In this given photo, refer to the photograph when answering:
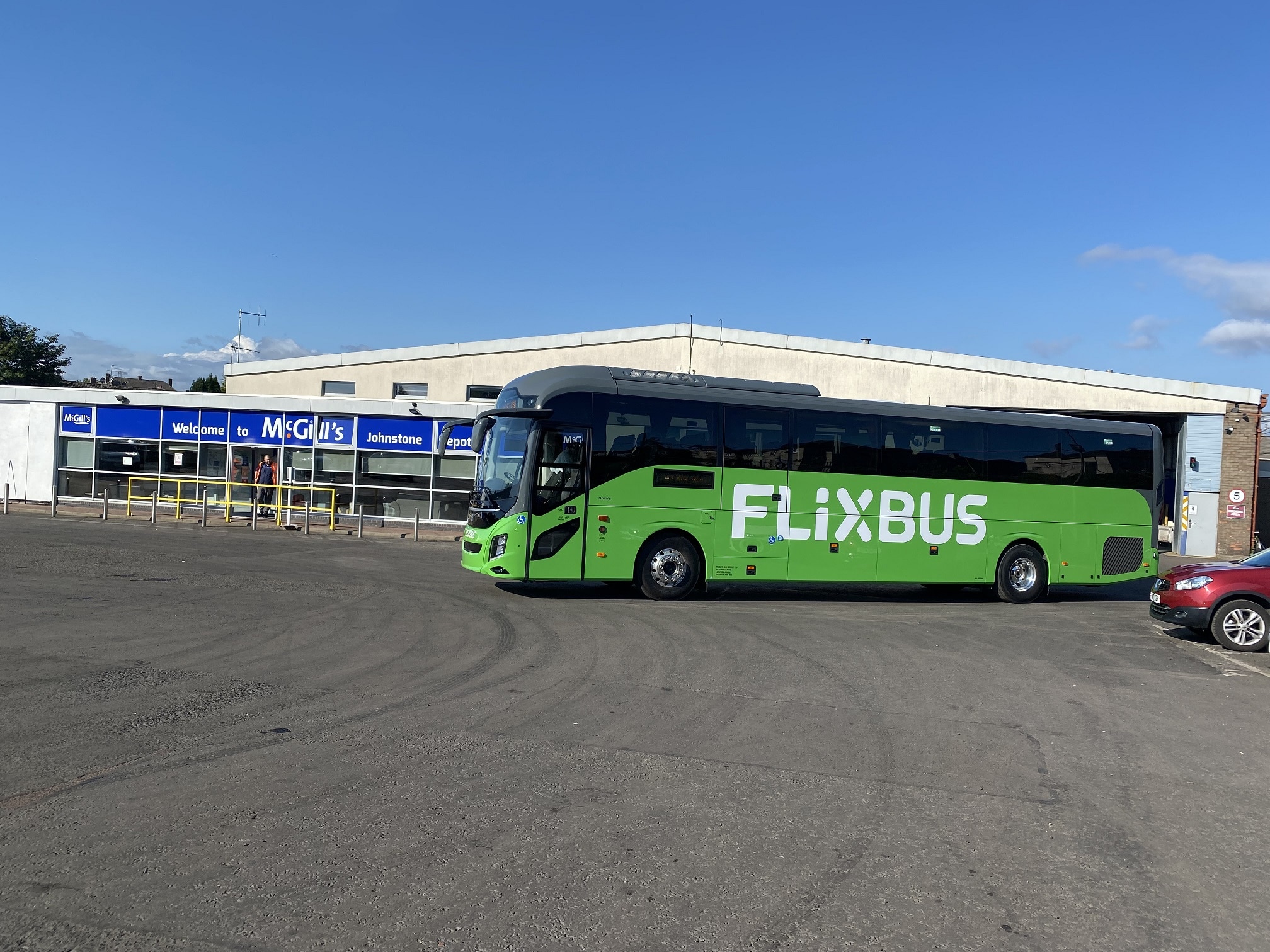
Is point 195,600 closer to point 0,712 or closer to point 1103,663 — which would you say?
point 0,712

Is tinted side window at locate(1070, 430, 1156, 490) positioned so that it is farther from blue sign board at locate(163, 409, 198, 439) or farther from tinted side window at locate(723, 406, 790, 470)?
blue sign board at locate(163, 409, 198, 439)

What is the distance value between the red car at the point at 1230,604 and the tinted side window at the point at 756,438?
19.6 feet

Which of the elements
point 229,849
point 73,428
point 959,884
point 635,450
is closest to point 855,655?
point 635,450

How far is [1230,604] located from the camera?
11883 millimetres

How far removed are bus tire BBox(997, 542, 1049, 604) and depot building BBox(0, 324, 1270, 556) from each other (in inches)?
570

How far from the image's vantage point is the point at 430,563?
61.4ft

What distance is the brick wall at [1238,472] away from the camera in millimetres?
29031

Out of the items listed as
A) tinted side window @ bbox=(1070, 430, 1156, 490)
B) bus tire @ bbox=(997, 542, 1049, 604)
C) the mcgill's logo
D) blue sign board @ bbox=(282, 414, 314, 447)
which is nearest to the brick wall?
tinted side window @ bbox=(1070, 430, 1156, 490)

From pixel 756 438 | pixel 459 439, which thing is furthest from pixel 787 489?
pixel 459 439

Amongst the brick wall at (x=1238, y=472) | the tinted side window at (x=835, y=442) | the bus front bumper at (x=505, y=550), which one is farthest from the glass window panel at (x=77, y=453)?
the brick wall at (x=1238, y=472)

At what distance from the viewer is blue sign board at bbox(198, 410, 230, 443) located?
29094 mm

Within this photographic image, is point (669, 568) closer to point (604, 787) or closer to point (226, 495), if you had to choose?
point (604, 787)

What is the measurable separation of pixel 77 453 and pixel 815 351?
24.4 m

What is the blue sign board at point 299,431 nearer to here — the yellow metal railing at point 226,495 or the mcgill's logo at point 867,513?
the yellow metal railing at point 226,495
